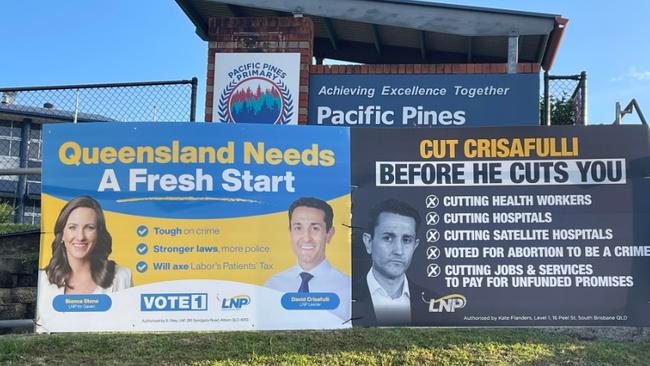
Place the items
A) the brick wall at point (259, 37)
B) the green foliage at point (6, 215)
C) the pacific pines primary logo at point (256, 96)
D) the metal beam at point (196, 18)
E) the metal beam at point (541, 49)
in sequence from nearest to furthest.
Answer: the pacific pines primary logo at point (256, 96)
the brick wall at point (259, 37)
the metal beam at point (541, 49)
the metal beam at point (196, 18)
the green foliage at point (6, 215)

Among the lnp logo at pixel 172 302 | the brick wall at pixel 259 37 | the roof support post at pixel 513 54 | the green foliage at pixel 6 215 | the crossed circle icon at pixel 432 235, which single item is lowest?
the lnp logo at pixel 172 302

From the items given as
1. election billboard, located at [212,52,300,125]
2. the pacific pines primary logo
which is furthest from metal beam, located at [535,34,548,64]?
the pacific pines primary logo

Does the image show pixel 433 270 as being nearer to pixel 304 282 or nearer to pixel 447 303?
pixel 447 303

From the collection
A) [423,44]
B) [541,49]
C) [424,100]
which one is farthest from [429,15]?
[541,49]

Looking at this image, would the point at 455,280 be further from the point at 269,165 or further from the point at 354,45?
the point at 354,45

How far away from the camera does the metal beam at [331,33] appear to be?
8880 mm

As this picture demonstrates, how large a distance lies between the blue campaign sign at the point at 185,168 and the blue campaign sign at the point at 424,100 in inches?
118

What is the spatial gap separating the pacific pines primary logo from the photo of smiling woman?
3270 mm

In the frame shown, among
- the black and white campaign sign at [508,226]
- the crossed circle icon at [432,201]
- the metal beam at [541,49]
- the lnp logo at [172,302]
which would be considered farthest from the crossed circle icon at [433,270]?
the metal beam at [541,49]

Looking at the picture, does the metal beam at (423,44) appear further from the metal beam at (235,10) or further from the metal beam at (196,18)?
the metal beam at (196,18)

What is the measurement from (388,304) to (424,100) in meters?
3.56

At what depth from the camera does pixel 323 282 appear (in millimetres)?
4902

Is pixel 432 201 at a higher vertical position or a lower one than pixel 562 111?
lower

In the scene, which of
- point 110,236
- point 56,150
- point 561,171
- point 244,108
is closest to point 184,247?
point 110,236
